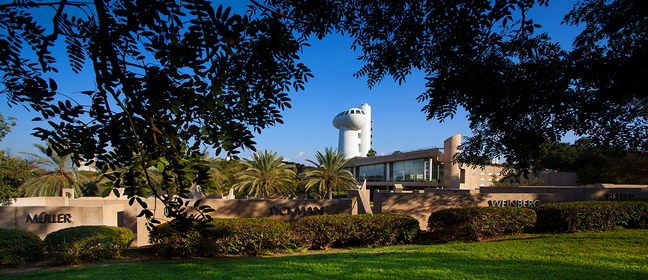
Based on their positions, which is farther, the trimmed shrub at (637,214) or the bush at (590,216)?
the trimmed shrub at (637,214)

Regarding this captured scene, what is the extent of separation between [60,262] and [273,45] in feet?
29.0

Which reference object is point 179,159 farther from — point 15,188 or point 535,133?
point 15,188

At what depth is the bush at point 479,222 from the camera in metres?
10.3

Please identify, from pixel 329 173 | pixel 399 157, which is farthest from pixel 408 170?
pixel 329 173

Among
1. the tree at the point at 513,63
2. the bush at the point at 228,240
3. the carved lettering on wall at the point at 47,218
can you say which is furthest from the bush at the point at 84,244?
the tree at the point at 513,63

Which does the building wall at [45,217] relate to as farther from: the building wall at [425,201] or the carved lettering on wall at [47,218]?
the building wall at [425,201]

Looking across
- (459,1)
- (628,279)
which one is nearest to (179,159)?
(459,1)

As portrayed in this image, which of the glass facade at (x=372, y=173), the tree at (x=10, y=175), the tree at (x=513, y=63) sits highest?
the tree at (x=513, y=63)

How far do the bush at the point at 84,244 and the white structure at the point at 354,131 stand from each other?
63.7m

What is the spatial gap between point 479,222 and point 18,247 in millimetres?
12553

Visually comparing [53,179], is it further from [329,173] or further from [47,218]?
[329,173]

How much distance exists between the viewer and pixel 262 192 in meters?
26.5

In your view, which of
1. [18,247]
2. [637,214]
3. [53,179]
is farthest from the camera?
[53,179]

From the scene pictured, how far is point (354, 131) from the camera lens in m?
74.6
